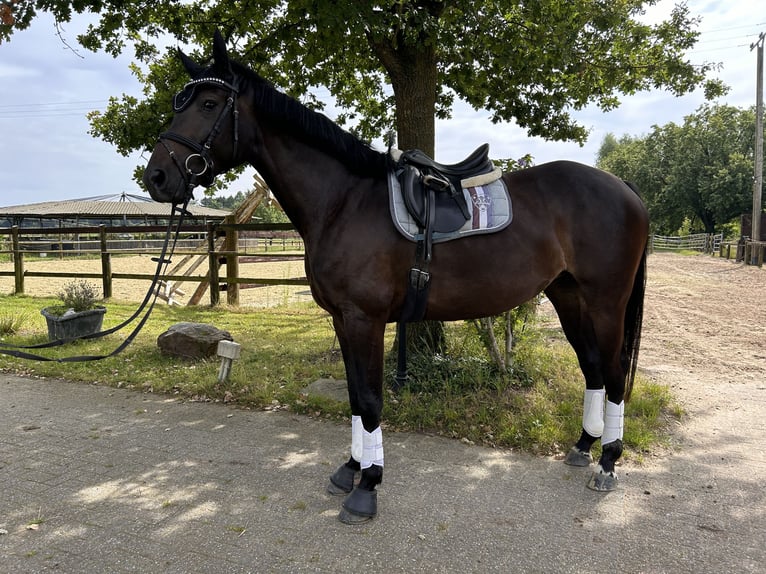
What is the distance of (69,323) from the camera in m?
6.41

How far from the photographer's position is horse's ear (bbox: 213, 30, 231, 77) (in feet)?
8.14

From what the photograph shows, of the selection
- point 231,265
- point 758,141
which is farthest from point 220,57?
point 758,141

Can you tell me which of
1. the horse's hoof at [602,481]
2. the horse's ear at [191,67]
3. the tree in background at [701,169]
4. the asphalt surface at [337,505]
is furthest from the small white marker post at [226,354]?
the tree in background at [701,169]

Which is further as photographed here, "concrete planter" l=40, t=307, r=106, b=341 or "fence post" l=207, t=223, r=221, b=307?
"fence post" l=207, t=223, r=221, b=307

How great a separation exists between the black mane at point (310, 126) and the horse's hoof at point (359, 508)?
6.21 ft

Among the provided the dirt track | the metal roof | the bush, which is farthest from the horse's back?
the metal roof

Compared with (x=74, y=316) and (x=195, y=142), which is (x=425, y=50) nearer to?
(x=195, y=142)

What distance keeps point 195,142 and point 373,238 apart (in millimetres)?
1093

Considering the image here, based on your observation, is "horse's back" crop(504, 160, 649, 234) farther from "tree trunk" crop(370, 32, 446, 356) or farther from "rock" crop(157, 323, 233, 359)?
"rock" crop(157, 323, 233, 359)

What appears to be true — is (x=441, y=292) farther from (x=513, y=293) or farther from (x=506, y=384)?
(x=506, y=384)

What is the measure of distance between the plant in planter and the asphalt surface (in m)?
2.80

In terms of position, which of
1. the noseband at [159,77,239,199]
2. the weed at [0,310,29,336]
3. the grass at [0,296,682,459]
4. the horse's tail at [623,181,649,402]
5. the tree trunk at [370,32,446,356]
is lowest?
the grass at [0,296,682,459]

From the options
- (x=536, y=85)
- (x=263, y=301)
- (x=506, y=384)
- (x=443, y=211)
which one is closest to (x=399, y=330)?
(x=506, y=384)

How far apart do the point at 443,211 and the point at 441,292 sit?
49cm
